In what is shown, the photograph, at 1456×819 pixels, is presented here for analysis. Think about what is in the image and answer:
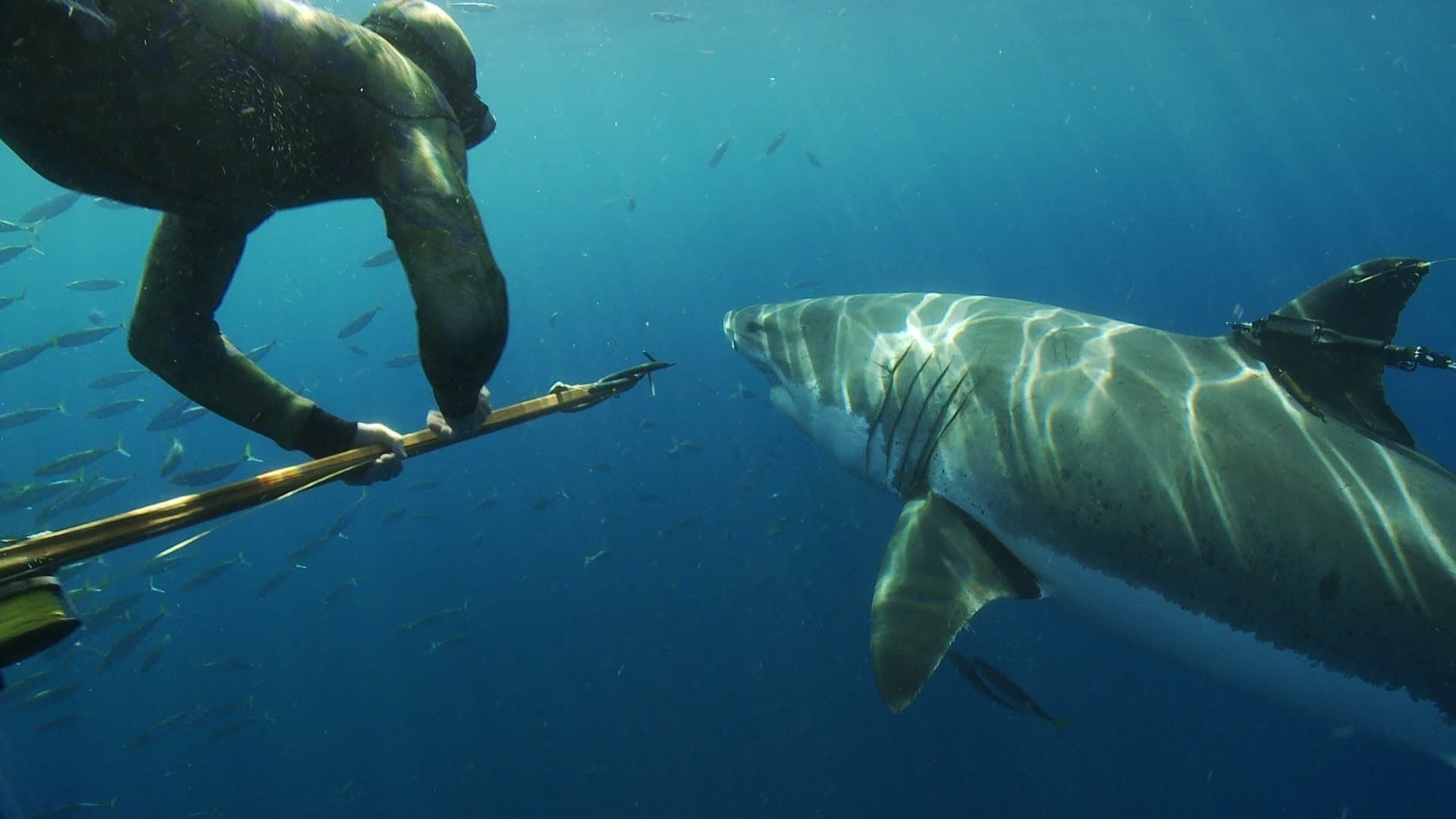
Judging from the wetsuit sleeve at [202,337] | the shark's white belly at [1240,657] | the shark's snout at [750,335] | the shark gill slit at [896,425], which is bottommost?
the shark's white belly at [1240,657]

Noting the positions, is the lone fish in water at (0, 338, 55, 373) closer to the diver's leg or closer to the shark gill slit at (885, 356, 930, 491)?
the diver's leg

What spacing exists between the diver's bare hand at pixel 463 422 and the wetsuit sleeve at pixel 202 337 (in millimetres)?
291

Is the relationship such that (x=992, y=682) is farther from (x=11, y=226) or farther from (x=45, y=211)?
(x=11, y=226)

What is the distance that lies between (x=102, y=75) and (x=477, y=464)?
26.3 m

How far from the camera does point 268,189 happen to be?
6.24 feet

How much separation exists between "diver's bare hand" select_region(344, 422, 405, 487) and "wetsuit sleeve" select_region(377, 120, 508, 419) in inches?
36.2

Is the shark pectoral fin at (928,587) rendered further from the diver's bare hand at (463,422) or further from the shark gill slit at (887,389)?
the diver's bare hand at (463,422)

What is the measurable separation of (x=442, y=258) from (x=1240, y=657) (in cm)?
419

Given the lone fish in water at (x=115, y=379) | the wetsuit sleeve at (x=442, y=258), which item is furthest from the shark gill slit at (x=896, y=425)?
the lone fish in water at (x=115, y=379)

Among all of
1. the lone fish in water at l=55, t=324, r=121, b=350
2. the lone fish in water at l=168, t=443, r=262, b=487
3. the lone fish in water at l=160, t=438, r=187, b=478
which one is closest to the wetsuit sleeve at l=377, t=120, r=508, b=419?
the lone fish in water at l=168, t=443, r=262, b=487

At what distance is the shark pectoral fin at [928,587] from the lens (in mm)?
3250

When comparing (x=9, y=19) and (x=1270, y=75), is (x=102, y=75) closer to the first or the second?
(x=9, y=19)

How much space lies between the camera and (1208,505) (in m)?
3.51

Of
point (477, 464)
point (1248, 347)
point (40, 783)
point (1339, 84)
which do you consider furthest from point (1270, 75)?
point (40, 783)
